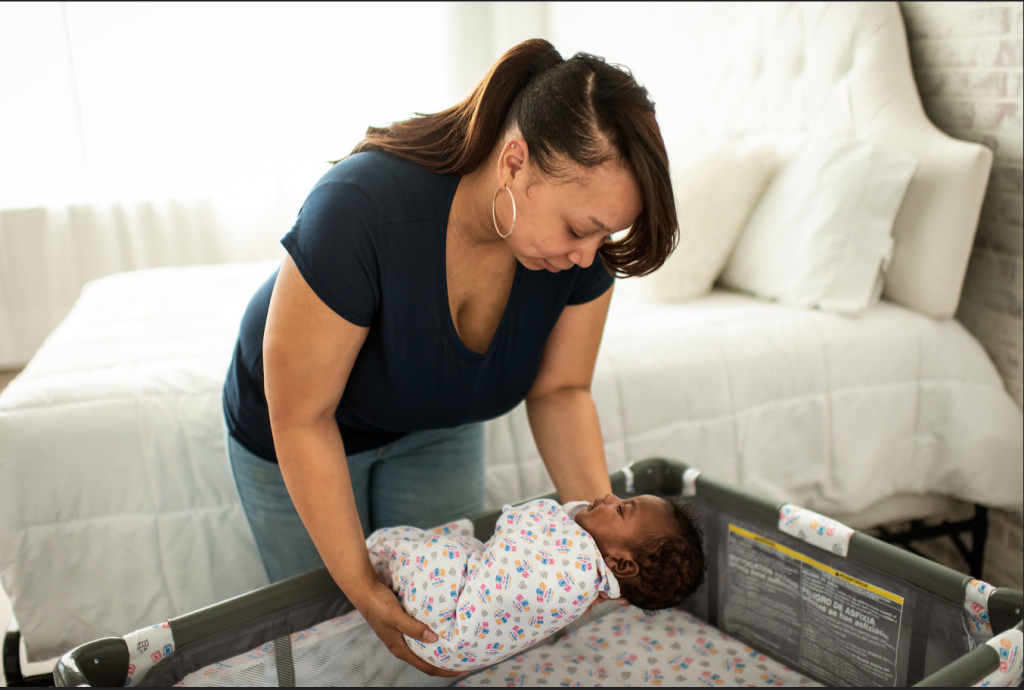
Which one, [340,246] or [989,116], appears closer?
[340,246]

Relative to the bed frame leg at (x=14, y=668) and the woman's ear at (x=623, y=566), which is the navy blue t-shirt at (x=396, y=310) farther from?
the bed frame leg at (x=14, y=668)

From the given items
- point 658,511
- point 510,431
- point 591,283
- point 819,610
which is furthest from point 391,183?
point 819,610

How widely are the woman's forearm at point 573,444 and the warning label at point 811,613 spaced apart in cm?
30

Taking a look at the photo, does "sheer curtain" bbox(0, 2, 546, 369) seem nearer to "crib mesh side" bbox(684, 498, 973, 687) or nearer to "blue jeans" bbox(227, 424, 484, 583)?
"blue jeans" bbox(227, 424, 484, 583)

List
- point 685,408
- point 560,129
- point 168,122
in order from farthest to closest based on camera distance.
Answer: point 168,122, point 685,408, point 560,129

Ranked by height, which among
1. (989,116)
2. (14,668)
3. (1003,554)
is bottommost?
(1003,554)

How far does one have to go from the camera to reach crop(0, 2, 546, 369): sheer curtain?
337 cm

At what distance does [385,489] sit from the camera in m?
1.28

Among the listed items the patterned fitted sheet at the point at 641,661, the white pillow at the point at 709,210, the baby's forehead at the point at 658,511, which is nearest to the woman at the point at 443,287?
the baby's forehead at the point at 658,511

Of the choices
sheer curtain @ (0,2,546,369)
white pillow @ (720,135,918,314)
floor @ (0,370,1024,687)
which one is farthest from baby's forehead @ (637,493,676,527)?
sheer curtain @ (0,2,546,369)

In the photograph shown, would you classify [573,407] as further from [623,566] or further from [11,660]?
[11,660]

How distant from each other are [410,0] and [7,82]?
5.96 feet

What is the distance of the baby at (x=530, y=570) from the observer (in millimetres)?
946

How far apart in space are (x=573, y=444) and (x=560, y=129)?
51 centimetres
